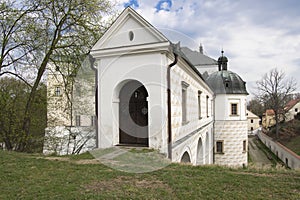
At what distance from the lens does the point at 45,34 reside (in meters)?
11.4

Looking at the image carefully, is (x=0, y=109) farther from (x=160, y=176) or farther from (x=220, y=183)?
(x=220, y=183)

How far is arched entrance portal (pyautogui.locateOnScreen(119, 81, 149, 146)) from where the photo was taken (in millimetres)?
8930

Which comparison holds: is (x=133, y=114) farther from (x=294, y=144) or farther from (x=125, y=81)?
(x=294, y=144)

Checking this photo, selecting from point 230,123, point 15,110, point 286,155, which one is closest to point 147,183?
point 15,110

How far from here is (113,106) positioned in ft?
28.3

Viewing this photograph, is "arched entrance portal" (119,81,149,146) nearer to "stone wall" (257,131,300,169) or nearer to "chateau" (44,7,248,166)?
"chateau" (44,7,248,166)

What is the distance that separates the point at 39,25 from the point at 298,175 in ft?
38.3

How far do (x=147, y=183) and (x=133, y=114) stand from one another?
4142 millimetres

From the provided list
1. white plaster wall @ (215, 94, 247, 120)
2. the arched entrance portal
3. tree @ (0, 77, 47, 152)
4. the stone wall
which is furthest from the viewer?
white plaster wall @ (215, 94, 247, 120)

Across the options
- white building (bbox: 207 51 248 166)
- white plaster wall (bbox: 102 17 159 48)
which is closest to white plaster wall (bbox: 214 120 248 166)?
white building (bbox: 207 51 248 166)

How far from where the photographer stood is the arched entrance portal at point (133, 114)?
352 inches

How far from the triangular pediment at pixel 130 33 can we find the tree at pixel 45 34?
3.87 m

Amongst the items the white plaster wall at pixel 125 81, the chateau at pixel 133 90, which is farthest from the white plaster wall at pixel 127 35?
the white plaster wall at pixel 125 81

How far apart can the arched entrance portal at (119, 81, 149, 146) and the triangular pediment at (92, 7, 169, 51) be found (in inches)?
62.8
